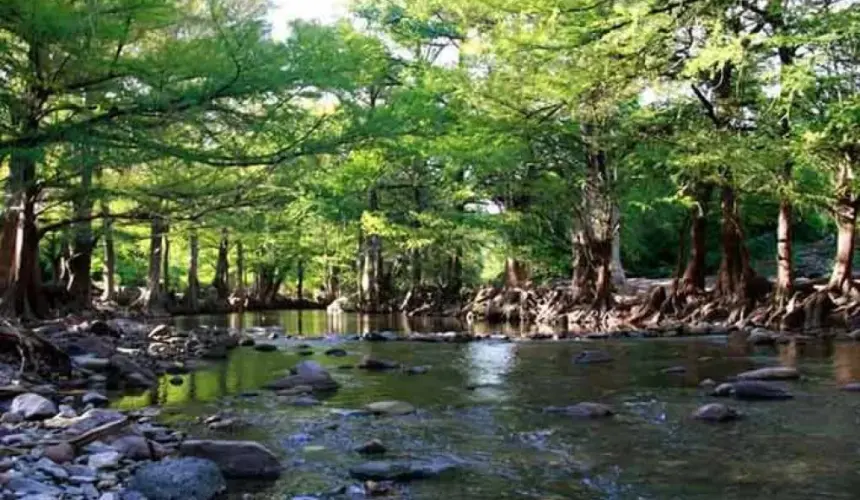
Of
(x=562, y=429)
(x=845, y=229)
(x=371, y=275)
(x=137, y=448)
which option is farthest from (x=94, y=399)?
(x=371, y=275)

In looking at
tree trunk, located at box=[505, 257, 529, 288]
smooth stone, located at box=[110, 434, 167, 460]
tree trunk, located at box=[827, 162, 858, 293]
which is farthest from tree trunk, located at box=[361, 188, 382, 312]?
smooth stone, located at box=[110, 434, 167, 460]

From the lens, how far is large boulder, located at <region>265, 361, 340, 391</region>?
35.9 ft

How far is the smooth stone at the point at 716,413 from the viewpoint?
8281 mm

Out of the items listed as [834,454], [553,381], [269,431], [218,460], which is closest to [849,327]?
[553,381]

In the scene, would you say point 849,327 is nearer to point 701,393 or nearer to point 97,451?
point 701,393

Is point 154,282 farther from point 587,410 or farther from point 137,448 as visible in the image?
point 137,448

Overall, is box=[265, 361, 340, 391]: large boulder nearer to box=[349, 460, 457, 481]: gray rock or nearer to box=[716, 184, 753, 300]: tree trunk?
box=[349, 460, 457, 481]: gray rock

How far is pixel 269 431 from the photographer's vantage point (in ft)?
26.3

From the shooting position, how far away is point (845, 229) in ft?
63.5

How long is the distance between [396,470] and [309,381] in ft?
16.3

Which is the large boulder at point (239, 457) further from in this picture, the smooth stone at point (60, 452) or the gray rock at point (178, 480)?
the smooth stone at point (60, 452)

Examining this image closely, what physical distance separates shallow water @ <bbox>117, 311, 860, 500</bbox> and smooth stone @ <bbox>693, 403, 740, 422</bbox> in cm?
19

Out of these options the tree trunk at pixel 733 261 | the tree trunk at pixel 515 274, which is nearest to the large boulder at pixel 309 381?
the tree trunk at pixel 733 261

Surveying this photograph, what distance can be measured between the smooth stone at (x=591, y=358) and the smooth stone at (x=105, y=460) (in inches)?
339
